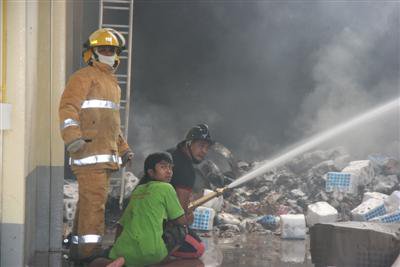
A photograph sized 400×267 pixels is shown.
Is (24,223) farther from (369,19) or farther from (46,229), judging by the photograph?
(369,19)

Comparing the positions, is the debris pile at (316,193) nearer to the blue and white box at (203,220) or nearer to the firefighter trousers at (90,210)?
the blue and white box at (203,220)

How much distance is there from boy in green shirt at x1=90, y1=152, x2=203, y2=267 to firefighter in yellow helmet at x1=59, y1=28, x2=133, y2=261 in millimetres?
239

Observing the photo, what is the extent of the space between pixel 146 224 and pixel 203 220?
7.35 ft

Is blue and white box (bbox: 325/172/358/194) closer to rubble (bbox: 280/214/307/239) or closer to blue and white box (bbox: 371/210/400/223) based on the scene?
blue and white box (bbox: 371/210/400/223)

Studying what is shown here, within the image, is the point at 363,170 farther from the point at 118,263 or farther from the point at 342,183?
the point at 118,263

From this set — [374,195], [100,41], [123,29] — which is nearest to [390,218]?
[374,195]

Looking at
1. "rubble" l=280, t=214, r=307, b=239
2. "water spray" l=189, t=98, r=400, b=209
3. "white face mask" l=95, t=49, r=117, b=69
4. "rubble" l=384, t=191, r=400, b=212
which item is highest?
"white face mask" l=95, t=49, r=117, b=69

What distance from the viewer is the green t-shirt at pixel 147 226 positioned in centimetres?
609

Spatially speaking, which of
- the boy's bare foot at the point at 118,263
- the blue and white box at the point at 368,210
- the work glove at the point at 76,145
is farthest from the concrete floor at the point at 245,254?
the work glove at the point at 76,145

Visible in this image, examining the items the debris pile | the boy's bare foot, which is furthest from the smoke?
the boy's bare foot

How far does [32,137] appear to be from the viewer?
20.7 ft

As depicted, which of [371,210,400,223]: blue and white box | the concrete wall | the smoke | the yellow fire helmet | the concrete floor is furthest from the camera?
the smoke

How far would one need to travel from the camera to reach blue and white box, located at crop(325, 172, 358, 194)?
9.04 meters

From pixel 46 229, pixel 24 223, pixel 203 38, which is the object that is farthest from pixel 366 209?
pixel 24 223
